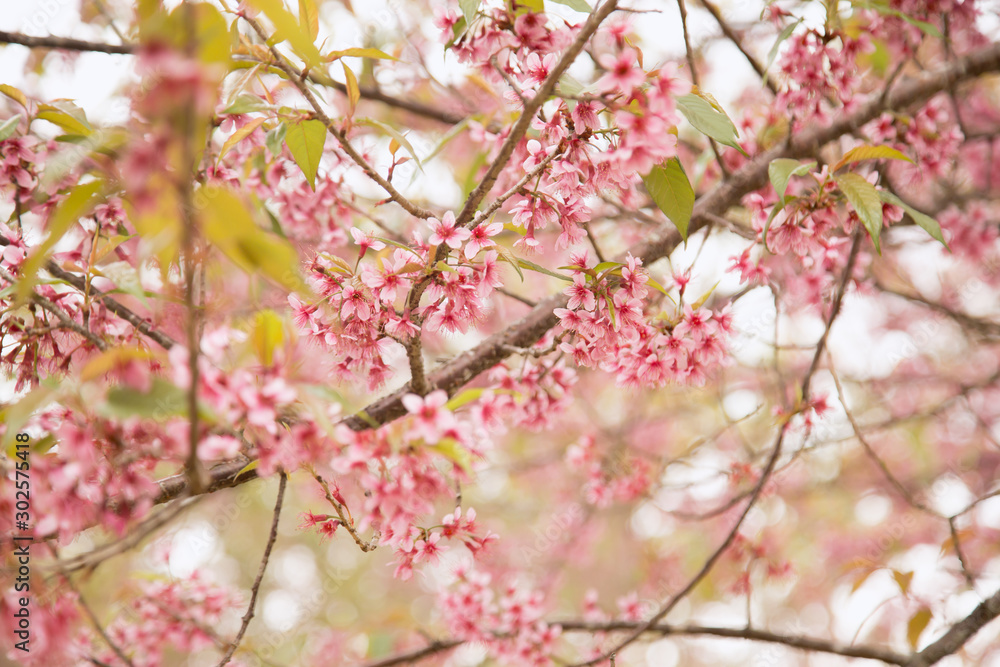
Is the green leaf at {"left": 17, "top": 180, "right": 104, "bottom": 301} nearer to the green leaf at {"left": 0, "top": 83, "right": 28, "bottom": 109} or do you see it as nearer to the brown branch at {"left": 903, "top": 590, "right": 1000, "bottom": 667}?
the green leaf at {"left": 0, "top": 83, "right": 28, "bottom": 109}

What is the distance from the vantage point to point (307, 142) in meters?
1.37

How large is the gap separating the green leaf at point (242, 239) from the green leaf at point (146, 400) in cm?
24

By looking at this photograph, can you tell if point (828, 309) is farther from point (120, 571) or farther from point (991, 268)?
point (120, 571)

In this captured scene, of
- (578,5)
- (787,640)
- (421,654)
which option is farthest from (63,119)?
(787,640)

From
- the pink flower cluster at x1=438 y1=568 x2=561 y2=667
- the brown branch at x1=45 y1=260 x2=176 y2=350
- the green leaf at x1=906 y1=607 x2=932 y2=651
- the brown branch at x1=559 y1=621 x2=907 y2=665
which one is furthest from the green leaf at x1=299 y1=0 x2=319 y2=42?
the green leaf at x1=906 y1=607 x2=932 y2=651

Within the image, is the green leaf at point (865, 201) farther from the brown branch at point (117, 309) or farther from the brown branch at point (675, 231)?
the brown branch at point (117, 309)

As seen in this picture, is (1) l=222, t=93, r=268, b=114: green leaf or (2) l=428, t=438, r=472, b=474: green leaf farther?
(1) l=222, t=93, r=268, b=114: green leaf

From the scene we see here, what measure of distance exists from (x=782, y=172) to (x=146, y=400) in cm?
134

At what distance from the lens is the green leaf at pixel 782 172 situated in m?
1.24

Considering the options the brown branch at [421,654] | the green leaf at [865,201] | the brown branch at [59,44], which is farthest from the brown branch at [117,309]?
the green leaf at [865,201]

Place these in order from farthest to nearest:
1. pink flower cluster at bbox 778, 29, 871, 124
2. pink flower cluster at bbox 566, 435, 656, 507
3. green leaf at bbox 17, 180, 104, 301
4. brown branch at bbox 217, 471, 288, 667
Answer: pink flower cluster at bbox 566, 435, 656, 507, pink flower cluster at bbox 778, 29, 871, 124, brown branch at bbox 217, 471, 288, 667, green leaf at bbox 17, 180, 104, 301

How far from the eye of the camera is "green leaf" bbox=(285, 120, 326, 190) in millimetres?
1350

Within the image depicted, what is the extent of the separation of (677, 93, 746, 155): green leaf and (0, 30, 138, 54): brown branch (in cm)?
164

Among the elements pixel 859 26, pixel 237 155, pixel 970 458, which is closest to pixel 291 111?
pixel 237 155
